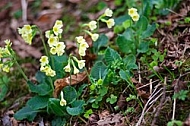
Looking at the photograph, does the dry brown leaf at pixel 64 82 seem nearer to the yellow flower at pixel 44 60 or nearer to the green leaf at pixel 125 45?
the yellow flower at pixel 44 60

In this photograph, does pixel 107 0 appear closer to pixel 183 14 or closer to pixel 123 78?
pixel 183 14

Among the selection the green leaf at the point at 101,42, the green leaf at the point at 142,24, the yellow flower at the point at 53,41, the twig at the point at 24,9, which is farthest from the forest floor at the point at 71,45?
the yellow flower at the point at 53,41

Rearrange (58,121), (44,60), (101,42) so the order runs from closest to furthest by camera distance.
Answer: (44,60) < (58,121) < (101,42)

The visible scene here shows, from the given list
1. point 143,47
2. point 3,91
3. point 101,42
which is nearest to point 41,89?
point 3,91

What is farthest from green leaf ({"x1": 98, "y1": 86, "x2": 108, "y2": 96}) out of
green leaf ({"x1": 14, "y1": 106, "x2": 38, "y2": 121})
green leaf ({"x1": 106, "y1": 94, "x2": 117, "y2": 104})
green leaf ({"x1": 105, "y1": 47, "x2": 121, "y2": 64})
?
green leaf ({"x1": 14, "y1": 106, "x2": 38, "y2": 121})

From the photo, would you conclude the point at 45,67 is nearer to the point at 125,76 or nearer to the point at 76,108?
the point at 76,108

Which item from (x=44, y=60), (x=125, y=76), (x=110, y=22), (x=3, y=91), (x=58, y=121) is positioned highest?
(x=110, y=22)
